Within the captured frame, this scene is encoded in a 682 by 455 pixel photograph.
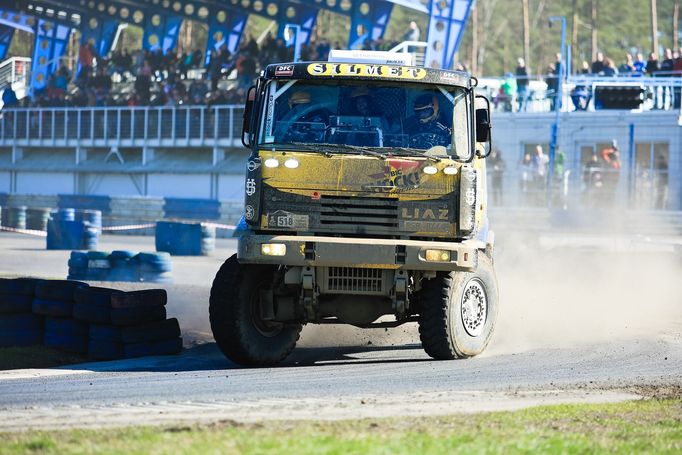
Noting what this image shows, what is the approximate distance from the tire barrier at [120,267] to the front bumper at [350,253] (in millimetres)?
9241

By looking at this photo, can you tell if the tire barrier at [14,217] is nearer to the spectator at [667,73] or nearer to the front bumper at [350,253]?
the spectator at [667,73]

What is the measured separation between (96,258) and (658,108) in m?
18.7

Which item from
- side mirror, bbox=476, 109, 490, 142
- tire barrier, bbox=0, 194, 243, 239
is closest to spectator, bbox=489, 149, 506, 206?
tire barrier, bbox=0, 194, 243, 239

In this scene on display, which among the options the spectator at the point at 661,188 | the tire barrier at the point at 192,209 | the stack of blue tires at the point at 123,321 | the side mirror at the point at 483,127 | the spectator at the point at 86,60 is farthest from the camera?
the spectator at the point at 86,60

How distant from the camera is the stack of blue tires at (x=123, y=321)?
12.0 metres

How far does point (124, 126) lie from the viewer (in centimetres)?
4112

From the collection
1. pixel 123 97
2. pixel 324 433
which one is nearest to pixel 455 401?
pixel 324 433

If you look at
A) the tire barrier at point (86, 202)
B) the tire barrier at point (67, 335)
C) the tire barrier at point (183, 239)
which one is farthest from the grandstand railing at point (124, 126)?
the tire barrier at point (67, 335)

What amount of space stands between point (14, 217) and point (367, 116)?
25141 mm

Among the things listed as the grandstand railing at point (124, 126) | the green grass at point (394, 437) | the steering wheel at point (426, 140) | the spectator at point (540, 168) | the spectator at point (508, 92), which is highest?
the spectator at point (508, 92)

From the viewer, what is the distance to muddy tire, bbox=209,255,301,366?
10.9 m

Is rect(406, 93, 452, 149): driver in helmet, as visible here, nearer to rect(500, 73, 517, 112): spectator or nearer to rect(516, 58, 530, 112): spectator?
rect(500, 73, 517, 112): spectator

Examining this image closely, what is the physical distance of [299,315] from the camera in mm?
11086

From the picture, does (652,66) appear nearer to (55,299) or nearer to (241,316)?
(55,299)
